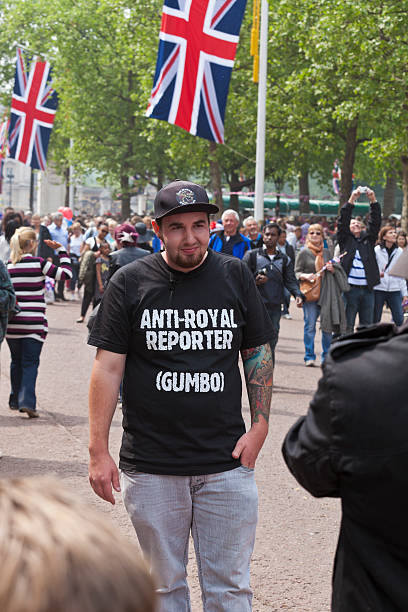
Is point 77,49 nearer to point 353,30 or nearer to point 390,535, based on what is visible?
point 353,30

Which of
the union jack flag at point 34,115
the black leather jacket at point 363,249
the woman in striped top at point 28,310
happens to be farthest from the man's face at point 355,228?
the union jack flag at point 34,115

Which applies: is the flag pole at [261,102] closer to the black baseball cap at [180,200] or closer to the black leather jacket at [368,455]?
the black baseball cap at [180,200]

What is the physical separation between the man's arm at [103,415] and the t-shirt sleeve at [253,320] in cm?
46

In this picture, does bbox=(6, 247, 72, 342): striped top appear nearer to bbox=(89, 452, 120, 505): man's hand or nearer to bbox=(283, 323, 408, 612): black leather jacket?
bbox=(89, 452, 120, 505): man's hand

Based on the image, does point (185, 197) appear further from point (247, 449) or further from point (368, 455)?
point (368, 455)

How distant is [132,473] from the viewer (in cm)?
315

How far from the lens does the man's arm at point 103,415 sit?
3.22 metres

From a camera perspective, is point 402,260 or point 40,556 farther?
point 402,260

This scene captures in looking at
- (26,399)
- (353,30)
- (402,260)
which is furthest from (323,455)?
(353,30)

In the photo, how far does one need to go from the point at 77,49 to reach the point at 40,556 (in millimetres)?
45875

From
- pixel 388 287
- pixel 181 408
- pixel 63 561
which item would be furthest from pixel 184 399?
pixel 388 287

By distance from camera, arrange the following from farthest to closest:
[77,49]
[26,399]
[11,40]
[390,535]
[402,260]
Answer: [11,40] < [77,49] < [26,399] < [402,260] < [390,535]

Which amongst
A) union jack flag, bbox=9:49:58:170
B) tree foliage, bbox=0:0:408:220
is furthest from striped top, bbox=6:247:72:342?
union jack flag, bbox=9:49:58:170

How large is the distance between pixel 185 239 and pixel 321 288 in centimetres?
854
